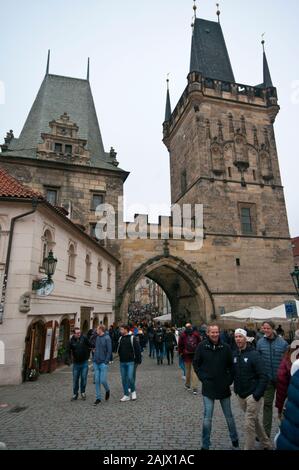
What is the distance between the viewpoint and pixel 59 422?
5273 millimetres

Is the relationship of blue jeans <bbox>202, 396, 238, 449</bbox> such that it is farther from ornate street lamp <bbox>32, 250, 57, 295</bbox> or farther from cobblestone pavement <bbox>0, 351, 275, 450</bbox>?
ornate street lamp <bbox>32, 250, 57, 295</bbox>

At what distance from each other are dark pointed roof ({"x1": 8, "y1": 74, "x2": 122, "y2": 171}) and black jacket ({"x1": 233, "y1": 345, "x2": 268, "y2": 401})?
19.0 metres

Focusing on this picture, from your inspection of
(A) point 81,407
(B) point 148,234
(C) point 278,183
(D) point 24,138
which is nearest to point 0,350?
(A) point 81,407

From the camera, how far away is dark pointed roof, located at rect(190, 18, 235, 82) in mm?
28562

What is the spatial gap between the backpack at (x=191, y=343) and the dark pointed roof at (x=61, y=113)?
51.6 feet

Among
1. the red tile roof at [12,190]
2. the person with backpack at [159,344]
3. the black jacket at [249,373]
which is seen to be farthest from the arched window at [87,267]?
the black jacket at [249,373]

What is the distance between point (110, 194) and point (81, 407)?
16.3 metres

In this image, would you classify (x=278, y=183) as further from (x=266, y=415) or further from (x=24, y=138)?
(x=266, y=415)

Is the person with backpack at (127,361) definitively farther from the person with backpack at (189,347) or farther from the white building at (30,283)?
the white building at (30,283)

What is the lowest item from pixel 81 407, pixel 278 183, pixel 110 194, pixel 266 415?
pixel 81 407

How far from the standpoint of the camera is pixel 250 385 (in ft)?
12.9

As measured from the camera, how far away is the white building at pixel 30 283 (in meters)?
8.61

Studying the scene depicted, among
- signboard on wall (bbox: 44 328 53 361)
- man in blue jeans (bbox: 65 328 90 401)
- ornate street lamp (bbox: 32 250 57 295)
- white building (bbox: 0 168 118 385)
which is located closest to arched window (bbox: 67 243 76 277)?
white building (bbox: 0 168 118 385)

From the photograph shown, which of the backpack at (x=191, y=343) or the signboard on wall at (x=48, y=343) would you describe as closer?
the backpack at (x=191, y=343)
